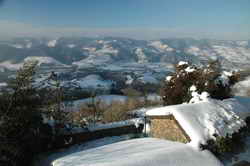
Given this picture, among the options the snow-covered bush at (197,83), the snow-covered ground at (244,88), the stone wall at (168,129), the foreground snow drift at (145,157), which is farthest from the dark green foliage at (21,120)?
the snow-covered ground at (244,88)

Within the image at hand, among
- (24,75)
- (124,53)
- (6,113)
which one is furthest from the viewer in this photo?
(124,53)

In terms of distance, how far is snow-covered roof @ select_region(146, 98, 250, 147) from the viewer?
30.1 feet

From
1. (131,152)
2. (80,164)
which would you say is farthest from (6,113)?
(131,152)

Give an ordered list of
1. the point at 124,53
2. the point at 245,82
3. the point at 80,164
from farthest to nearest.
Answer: the point at 124,53 → the point at 245,82 → the point at 80,164

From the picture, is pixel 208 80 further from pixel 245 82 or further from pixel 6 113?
pixel 245 82

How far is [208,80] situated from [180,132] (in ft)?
15.8

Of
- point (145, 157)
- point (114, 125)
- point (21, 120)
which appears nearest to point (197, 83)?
point (114, 125)

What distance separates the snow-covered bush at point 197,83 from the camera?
12.9m

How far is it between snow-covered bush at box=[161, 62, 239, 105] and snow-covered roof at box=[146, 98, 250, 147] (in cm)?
107

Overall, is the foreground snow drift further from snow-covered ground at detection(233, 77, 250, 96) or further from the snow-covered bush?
snow-covered ground at detection(233, 77, 250, 96)

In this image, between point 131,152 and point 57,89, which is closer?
point 131,152

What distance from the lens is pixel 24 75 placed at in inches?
388

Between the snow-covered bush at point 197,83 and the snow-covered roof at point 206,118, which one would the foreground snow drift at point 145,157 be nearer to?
the snow-covered roof at point 206,118

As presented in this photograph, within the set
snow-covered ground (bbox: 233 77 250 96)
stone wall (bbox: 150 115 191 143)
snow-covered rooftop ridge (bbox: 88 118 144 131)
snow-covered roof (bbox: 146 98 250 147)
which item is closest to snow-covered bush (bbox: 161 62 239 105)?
snow-covered roof (bbox: 146 98 250 147)
